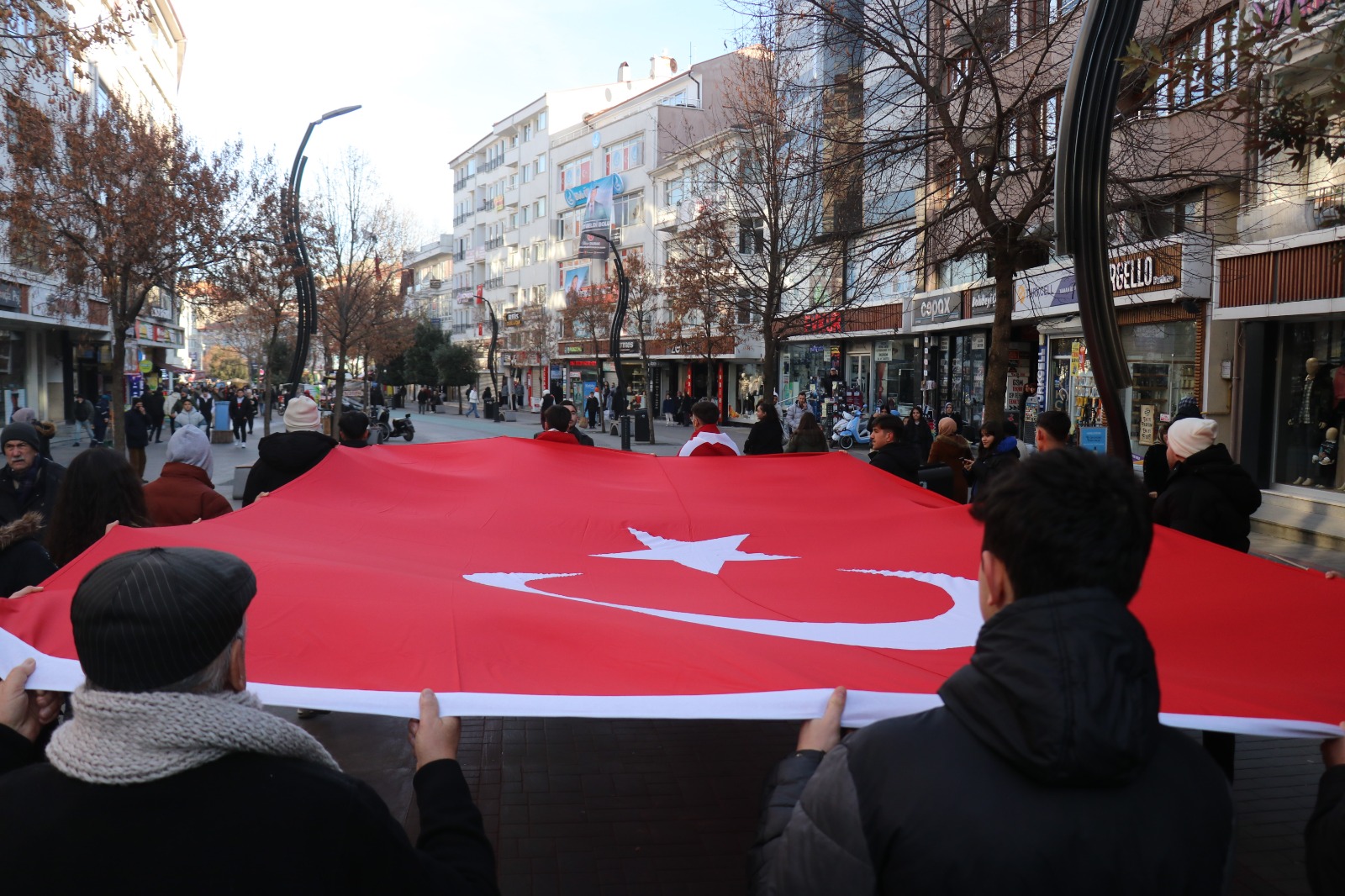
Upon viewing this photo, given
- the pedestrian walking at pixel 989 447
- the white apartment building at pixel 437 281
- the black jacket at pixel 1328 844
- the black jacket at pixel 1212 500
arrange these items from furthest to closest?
the white apartment building at pixel 437 281
the pedestrian walking at pixel 989 447
the black jacket at pixel 1212 500
the black jacket at pixel 1328 844

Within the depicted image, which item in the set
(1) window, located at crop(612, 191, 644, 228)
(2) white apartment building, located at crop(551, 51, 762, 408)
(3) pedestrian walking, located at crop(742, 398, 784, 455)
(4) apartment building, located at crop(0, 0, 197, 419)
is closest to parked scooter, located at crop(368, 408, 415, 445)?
(4) apartment building, located at crop(0, 0, 197, 419)

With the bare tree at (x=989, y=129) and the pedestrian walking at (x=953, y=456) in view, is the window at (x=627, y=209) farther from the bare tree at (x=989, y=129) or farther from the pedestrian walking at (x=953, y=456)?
the pedestrian walking at (x=953, y=456)

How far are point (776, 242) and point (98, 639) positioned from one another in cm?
2606

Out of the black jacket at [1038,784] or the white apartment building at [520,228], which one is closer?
the black jacket at [1038,784]

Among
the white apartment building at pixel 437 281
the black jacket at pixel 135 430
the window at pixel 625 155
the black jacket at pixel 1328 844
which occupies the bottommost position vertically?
the black jacket at pixel 135 430

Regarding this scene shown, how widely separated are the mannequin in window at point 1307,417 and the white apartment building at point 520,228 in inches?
2172

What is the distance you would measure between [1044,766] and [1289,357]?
21.5 m

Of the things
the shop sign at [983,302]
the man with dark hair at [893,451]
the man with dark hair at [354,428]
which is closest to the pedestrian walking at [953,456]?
the man with dark hair at [893,451]

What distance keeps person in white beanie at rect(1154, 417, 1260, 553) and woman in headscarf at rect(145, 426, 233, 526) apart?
5.52 metres

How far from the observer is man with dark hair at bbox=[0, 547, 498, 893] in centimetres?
172

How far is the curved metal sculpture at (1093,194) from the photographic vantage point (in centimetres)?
734

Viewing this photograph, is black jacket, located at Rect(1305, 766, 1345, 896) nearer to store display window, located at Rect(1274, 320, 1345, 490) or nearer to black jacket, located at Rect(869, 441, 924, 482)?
black jacket, located at Rect(869, 441, 924, 482)

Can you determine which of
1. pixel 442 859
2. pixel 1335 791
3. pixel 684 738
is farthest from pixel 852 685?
pixel 684 738

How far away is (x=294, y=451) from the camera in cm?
778
